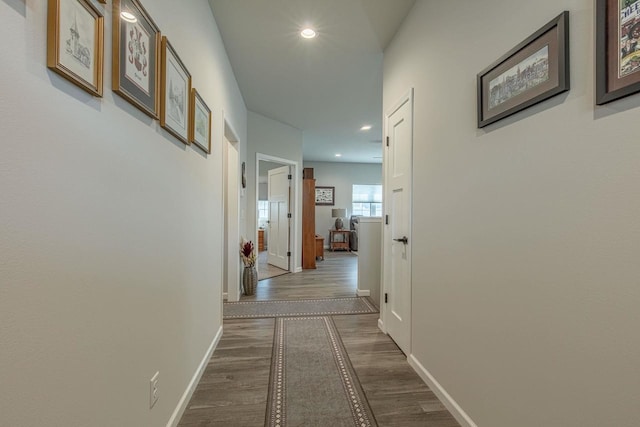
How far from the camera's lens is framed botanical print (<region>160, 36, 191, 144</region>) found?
129cm

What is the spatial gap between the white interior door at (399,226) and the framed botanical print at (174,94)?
1.50m

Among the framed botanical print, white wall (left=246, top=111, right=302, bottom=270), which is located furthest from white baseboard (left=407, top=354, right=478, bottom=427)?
white wall (left=246, top=111, right=302, bottom=270)

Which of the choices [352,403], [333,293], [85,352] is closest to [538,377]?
[352,403]

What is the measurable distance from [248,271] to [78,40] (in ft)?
11.0

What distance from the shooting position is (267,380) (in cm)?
189

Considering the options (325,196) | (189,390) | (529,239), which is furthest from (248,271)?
(325,196)

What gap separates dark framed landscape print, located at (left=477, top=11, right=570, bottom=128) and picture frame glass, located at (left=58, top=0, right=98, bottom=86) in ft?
4.62

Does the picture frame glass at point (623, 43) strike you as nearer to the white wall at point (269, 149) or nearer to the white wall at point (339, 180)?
the white wall at point (269, 149)

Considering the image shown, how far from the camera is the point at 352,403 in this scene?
167 centimetres

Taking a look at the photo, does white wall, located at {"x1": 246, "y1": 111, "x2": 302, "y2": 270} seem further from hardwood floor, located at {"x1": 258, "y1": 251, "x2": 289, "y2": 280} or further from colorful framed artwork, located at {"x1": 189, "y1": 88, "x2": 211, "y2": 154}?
colorful framed artwork, located at {"x1": 189, "y1": 88, "x2": 211, "y2": 154}

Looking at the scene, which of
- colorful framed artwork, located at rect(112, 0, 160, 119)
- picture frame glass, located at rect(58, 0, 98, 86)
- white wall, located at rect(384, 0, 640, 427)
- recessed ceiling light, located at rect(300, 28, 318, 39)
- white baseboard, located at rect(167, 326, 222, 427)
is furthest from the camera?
recessed ceiling light, located at rect(300, 28, 318, 39)

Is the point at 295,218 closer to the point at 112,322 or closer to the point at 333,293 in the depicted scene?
the point at 333,293

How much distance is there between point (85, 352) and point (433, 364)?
1.73 metres

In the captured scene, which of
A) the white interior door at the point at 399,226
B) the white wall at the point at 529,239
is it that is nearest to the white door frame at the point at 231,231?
the white interior door at the point at 399,226
